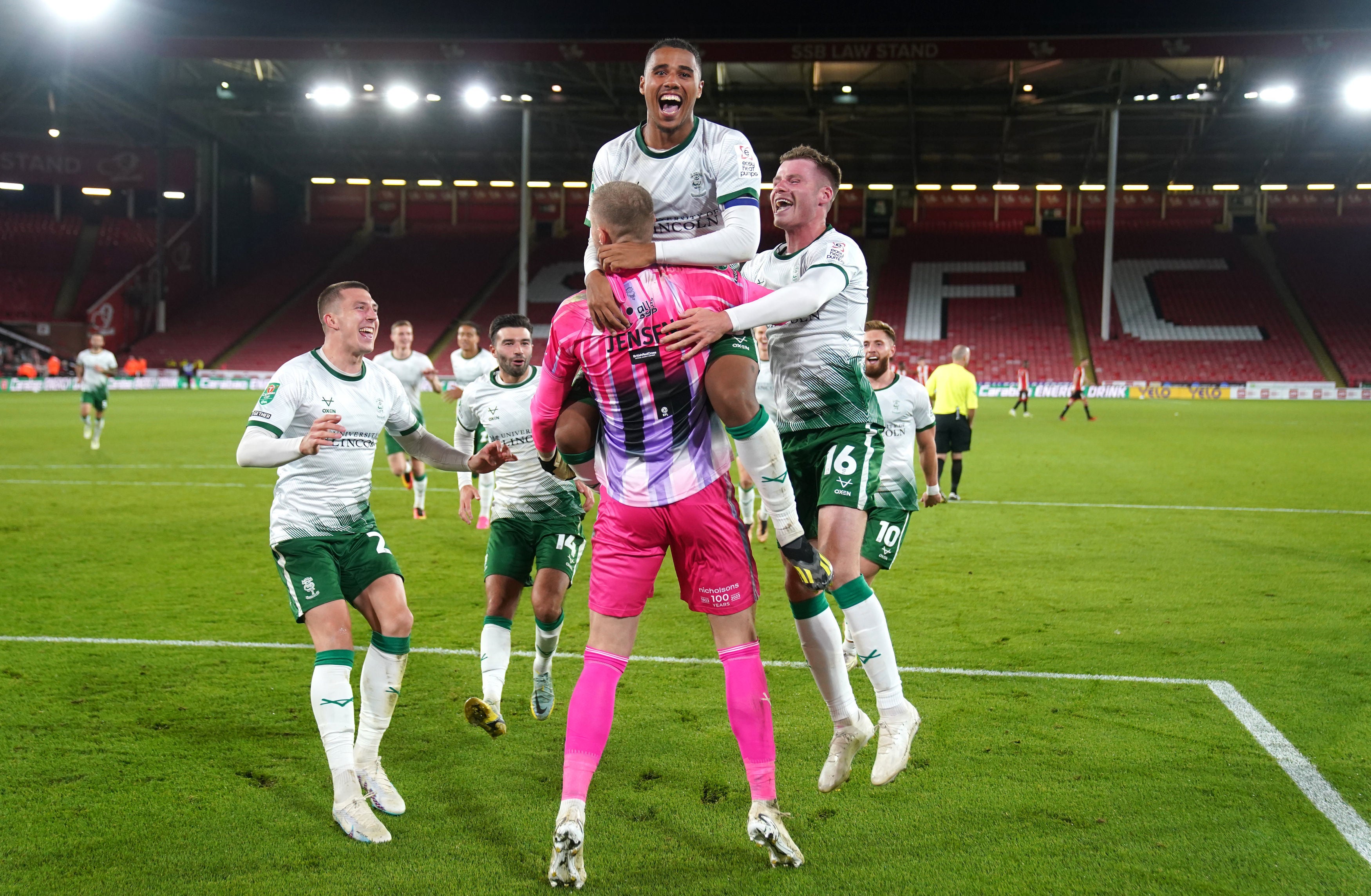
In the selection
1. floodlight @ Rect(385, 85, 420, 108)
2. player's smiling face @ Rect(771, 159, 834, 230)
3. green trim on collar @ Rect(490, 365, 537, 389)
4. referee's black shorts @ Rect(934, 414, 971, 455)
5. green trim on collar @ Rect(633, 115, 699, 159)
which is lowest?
referee's black shorts @ Rect(934, 414, 971, 455)

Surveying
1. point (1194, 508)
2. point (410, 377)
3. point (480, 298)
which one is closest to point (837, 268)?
point (410, 377)

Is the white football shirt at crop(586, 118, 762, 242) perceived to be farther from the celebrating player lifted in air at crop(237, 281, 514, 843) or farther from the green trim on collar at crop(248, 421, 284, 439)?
the green trim on collar at crop(248, 421, 284, 439)

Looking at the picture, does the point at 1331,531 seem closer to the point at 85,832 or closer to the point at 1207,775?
the point at 1207,775

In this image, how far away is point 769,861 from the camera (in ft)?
12.4

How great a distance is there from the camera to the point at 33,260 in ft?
167

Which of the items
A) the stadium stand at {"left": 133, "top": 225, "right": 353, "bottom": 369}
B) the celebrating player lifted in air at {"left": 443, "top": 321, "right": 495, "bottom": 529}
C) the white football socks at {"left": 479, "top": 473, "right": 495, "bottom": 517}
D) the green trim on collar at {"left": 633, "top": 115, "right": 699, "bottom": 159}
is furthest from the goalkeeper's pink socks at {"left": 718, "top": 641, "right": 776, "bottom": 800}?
the stadium stand at {"left": 133, "top": 225, "right": 353, "bottom": 369}

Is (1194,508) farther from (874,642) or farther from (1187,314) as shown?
(1187,314)

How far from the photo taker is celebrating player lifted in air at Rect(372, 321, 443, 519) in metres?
12.9

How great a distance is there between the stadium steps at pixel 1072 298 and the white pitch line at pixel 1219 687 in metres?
39.8

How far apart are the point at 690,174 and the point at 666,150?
0.48 feet

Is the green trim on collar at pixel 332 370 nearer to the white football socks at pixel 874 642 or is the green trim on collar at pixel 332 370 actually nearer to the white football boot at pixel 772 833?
the white football socks at pixel 874 642

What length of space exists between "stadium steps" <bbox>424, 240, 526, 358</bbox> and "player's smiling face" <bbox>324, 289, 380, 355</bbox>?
43.9 metres

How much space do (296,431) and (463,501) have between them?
2241 mm

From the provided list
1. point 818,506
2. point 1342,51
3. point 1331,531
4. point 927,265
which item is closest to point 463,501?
point 818,506
